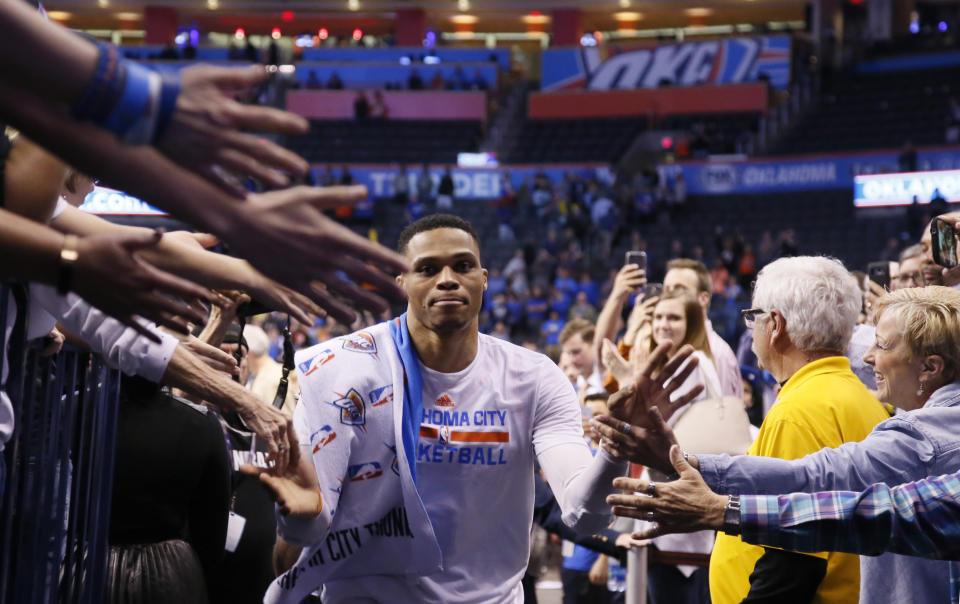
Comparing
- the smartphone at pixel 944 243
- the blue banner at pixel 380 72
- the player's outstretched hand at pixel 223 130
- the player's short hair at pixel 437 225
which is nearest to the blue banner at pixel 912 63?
the blue banner at pixel 380 72

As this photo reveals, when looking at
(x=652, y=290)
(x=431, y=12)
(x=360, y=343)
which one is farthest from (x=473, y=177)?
(x=360, y=343)

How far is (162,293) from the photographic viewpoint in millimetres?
1526

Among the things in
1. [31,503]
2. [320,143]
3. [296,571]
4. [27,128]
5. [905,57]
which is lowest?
[296,571]

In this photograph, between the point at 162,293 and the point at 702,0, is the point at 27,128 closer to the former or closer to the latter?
the point at 162,293

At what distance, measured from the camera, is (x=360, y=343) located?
3006mm

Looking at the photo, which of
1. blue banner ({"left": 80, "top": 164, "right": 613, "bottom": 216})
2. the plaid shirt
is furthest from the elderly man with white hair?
blue banner ({"left": 80, "top": 164, "right": 613, "bottom": 216})

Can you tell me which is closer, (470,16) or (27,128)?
(27,128)

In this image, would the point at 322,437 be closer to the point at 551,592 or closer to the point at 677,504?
the point at 677,504

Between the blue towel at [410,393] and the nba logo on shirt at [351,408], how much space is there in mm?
127

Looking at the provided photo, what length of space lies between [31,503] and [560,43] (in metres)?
28.5

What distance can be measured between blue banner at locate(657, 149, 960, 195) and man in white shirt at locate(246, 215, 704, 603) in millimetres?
19285

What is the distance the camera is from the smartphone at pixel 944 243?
363 cm

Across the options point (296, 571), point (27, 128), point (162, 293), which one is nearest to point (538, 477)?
point (296, 571)

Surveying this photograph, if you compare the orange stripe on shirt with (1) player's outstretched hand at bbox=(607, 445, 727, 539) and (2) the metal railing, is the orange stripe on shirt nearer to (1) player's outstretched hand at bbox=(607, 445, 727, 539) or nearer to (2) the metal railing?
(1) player's outstretched hand at bbox=(607, 445, 727, 539)
